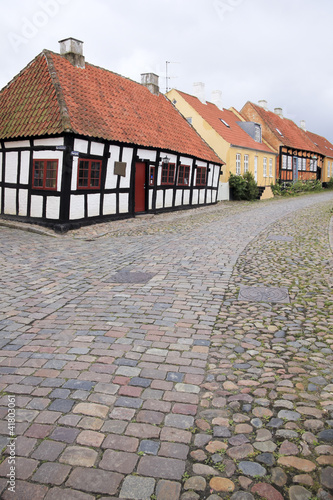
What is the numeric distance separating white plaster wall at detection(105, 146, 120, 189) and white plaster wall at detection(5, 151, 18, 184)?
10.1 ft

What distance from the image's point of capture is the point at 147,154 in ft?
55.4

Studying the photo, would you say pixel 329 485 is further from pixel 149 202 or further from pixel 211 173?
pixel 211 173

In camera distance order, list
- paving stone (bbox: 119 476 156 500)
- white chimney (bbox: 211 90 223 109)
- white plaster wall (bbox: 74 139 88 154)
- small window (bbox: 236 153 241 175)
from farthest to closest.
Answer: white chimney (bbox: 211 90 223 109), small window (bbox: 236 153 241 175), white plaster wall (bbox: 74 139 88 154), paving stone (bbox: 119 476 156 500)

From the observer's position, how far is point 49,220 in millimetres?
13148

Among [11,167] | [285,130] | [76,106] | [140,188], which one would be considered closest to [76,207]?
[11,167]

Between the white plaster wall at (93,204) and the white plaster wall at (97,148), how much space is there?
1.38 metres

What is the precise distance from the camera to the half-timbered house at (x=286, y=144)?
117ft

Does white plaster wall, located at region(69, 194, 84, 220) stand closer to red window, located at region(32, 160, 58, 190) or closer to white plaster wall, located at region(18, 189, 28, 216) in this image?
red window, located at region(32, 160, 58, 190)

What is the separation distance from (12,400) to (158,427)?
1.16 metres

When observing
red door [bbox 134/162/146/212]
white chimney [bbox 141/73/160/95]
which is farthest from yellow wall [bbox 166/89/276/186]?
red door [bbox 134/162/146/212]

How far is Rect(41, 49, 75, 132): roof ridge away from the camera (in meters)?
12.4

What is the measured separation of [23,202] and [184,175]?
8.99 metres

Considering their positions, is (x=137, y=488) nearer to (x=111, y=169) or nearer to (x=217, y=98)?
(x=111, y=169)

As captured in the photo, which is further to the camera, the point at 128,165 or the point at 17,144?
the point at 128,165
